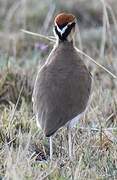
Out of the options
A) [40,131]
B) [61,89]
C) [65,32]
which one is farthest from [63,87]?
[40,131]

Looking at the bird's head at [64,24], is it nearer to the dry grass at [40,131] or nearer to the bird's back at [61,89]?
the bird's back at [61,89]

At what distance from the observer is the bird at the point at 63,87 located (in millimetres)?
4145

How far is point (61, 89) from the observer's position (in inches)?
166

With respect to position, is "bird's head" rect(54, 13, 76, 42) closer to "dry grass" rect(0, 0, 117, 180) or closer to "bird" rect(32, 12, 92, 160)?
"bird" rect(32, 12, 92, 160)

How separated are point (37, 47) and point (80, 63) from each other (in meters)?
2.60

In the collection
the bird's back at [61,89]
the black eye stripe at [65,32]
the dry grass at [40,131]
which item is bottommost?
the dry grass at [40,131]

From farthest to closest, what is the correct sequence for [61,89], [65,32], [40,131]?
[40,131] → [65,32] → [61,89]

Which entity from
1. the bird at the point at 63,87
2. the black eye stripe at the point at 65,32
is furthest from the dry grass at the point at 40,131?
the black eye stripe at the point at 65,32

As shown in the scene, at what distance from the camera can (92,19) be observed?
916 centimetres

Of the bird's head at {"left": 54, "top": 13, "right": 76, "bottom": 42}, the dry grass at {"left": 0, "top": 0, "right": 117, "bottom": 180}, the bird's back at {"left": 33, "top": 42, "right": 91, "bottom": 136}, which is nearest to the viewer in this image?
the dry grass at {"left": 0, "top": 0, "right": 117, "bottom": 180}

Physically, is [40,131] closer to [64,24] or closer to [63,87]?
[63,87]

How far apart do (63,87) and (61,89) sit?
0.08 ft

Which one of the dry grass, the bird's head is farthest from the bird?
the dry grass

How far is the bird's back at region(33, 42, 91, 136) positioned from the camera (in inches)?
163
